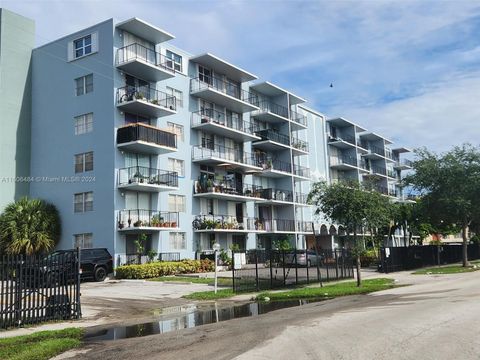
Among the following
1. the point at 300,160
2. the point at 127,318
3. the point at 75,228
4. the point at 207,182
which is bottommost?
the point at 127,318

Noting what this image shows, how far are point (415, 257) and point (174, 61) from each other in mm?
23008

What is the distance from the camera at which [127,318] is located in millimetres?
15539

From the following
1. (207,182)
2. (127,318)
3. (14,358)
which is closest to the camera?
(14,358)

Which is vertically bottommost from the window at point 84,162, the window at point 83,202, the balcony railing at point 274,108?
the window at point 83,202

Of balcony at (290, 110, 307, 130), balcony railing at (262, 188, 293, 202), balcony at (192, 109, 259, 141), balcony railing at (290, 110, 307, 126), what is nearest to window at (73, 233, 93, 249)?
balcony at (192, 109, 259, 141)

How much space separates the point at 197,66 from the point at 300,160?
18.3 meters

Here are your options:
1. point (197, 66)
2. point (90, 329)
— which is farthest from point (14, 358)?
point (197, 66)

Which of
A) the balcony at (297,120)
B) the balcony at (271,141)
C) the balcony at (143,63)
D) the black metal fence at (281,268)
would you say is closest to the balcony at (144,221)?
the black metal fence at (281,268)

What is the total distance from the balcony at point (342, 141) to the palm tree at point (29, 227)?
36970mm

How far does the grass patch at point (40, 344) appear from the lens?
31.6 ft

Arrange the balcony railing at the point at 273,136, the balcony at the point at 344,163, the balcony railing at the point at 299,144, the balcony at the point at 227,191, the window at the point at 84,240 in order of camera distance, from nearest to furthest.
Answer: the window at the point at 84,240, the balcony at the point at 227,191, the balcony railing at the point at 273,136, the balcony railing at the point at 299,144, the balcony at the point at 344,163

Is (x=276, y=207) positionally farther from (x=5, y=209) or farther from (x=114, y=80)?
(x=5, y=209)

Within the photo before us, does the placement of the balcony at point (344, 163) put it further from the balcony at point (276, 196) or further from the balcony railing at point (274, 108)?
the balcony at point (276, 196)

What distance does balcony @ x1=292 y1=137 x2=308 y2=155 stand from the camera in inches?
2068
